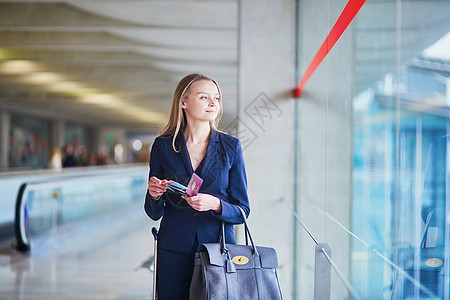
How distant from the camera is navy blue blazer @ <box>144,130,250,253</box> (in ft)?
8.13

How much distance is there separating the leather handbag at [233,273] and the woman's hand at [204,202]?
0.40 feet

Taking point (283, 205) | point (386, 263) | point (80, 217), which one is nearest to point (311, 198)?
point (283, 205)

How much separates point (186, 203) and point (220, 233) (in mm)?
236

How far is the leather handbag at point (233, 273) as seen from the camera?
225 cm

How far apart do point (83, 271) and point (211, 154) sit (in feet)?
16.5

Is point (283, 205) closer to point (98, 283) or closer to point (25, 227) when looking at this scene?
point (98, 283)

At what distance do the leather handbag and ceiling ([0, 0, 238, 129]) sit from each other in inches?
149

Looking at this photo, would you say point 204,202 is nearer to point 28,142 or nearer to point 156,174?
point 156,174

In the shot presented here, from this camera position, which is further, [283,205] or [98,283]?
[98,283]

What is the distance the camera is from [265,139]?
200 inches

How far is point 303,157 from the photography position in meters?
4.61

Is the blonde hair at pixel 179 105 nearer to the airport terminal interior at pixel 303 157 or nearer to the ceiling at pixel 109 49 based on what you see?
the airport terminal interior at pixel 303 157

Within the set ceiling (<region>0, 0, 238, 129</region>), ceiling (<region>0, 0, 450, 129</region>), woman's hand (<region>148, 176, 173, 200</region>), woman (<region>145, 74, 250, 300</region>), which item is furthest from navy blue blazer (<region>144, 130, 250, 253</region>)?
ceiling (<region>0, 0, 238, 129</region>)

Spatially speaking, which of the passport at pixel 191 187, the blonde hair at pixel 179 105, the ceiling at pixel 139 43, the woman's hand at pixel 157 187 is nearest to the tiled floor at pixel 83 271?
the blonde hair at pixel 179 105
